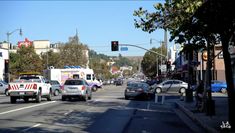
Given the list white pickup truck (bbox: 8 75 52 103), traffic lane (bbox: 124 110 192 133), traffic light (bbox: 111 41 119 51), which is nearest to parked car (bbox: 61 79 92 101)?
white pickup truck (bbox: 8 75 52 103)

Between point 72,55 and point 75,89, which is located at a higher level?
point 72,55

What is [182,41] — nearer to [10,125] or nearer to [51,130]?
[51,130]

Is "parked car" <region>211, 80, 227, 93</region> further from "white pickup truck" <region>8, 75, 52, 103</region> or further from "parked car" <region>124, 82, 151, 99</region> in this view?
"white pickup truck" <region>8, 75, 52, 103</region>

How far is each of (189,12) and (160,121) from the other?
18.0ft

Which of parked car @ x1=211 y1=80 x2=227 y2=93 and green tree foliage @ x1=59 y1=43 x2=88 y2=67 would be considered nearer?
parked car @ x1=211 y1=80 x2=227 y2=93

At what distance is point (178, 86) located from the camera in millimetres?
50375

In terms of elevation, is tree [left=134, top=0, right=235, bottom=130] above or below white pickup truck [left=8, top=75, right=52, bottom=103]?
above

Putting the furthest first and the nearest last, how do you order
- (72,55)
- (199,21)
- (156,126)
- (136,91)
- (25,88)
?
1. (72,55)
2. (136,91)
3. (25,88)
4. (156,126)
5. (199,21)

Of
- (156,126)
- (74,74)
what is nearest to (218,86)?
(74,74)

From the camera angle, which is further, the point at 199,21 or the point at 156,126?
the point at 156,126

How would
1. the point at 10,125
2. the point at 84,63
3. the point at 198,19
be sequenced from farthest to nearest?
the point at 84,63 → the point at 10,125 → the point at 198,19

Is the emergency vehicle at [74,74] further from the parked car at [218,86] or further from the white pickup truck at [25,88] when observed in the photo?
the white pickup truck at [25,88]

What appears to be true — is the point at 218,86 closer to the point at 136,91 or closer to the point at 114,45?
the point at 114,45

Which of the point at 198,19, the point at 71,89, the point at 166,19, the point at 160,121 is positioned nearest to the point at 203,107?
the point at 160,121
